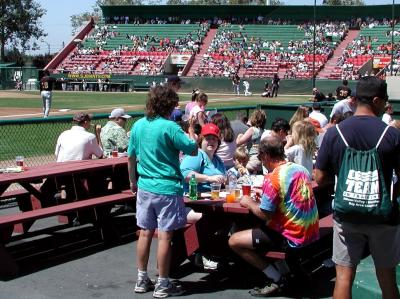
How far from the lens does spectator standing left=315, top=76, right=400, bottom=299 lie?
4.04m

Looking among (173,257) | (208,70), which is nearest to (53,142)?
(173,257)

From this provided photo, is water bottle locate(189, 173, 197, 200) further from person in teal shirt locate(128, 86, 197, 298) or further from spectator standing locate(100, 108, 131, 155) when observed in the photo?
spectator standing locate(100, 108, 131, 155)

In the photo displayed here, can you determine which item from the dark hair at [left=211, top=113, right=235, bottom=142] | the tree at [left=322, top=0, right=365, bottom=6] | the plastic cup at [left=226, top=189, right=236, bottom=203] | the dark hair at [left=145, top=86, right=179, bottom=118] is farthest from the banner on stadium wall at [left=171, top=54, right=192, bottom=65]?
the tree at [left=322, top=0, right=365, bottom=6]

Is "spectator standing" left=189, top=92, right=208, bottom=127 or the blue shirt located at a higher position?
"spectator standing" left=189, top=92, right=208, bottom=127

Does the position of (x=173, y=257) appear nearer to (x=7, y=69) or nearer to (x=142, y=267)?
(x=142, y=267)

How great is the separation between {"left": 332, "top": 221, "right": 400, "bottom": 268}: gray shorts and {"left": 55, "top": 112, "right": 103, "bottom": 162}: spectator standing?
4.92 meters

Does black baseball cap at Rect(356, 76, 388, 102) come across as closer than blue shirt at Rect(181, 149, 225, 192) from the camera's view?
Yes

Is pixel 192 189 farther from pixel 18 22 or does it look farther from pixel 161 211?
pixel 18 22

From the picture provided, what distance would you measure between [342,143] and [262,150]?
129 centimetres

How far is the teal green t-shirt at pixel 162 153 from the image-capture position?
5559mm

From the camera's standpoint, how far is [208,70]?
52.4 metres

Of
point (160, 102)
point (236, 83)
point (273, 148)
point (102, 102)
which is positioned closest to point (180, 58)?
point (236, 83)

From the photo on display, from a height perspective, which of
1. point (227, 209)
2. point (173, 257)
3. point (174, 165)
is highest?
point (174, 165)

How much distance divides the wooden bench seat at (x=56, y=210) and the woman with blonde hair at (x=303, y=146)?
1.90 meters
